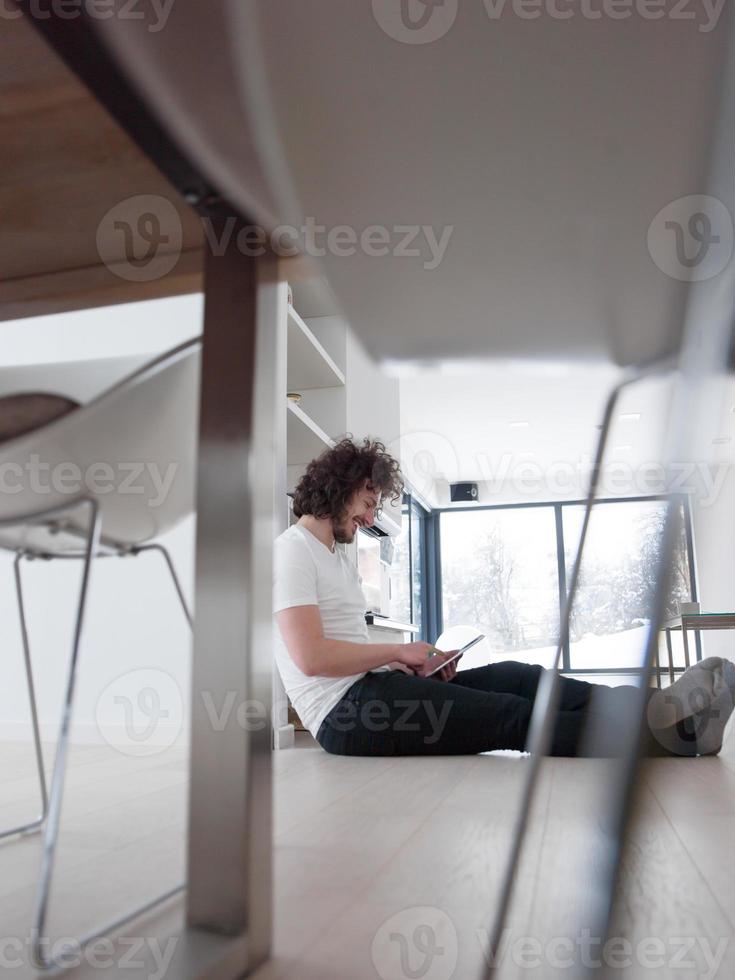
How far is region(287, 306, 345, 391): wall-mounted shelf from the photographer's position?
9.44 feet

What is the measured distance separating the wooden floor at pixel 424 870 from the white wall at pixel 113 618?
0.81 m

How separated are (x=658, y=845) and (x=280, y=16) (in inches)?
39.3

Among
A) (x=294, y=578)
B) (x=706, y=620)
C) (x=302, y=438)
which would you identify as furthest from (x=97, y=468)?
(x=706, y=620)

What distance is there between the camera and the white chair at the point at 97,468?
646 millimetres

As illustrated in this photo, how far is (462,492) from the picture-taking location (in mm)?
8969

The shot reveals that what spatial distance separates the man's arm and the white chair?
1119mm

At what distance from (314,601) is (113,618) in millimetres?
787

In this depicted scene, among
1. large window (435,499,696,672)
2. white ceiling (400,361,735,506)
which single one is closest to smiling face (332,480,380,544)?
white ceiling (400,361,735,506)

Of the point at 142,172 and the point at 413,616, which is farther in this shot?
the point at 413,616

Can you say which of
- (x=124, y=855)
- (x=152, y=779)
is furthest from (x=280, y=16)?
(x=152, y=779)

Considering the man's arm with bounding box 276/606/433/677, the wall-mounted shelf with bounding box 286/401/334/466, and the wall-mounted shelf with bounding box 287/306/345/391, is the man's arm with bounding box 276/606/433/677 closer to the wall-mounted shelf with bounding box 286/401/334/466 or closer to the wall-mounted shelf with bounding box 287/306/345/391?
the wall-mounted shelf with bounding box 286/401/334/466

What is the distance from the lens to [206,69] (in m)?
0.41

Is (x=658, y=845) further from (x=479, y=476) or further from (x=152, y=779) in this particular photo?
(x=479, y=476)

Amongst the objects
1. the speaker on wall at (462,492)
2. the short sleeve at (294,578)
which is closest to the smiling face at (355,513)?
the short sleeve at (294,578)
